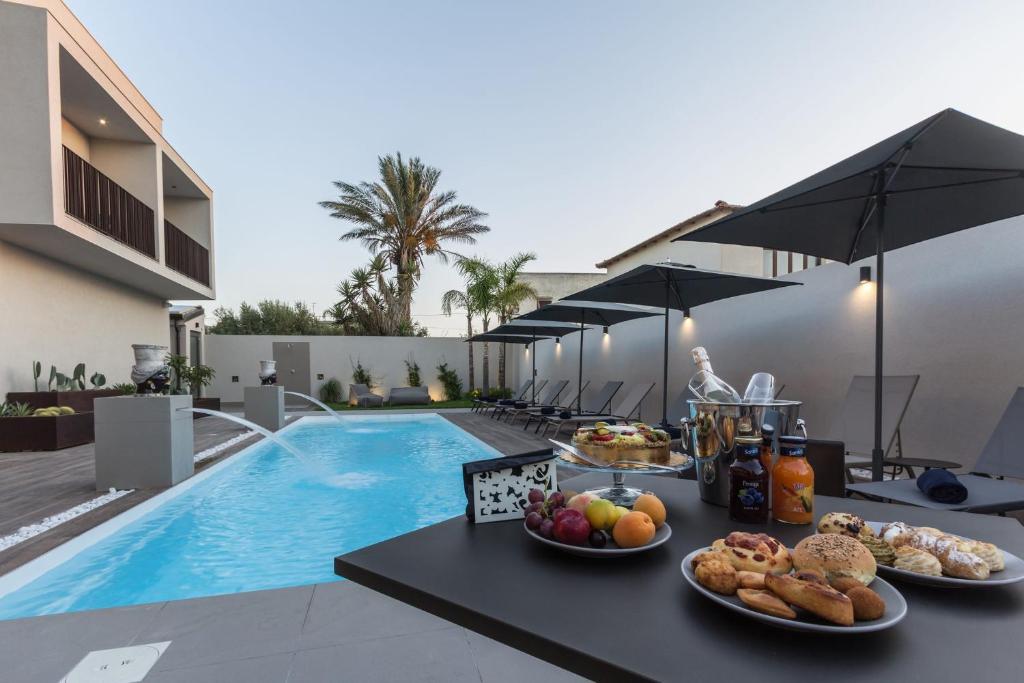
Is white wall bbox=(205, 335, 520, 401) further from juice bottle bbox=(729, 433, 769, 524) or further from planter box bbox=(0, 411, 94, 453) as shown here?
juice bottle bbox=(729, 433, 769, 524)

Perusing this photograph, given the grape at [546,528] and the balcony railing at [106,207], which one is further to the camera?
the balcony railing at [106,207]

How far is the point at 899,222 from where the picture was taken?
12.3 feet

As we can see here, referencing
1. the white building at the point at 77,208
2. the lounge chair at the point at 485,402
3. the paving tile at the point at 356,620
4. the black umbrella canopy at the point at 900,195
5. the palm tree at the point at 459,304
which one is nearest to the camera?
the paving tile at the point at 356,620

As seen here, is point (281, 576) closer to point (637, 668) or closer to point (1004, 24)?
point (637, 668)

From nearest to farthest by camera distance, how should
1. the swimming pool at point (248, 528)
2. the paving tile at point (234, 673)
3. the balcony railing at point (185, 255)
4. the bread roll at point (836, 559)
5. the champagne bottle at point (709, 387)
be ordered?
the bread roll at point (836, 559), the champagne bottle at point (709, 387), the paving tile at point (234, 673), the swimming pool at point (248, 528), the balcony railing at point (185, 255)

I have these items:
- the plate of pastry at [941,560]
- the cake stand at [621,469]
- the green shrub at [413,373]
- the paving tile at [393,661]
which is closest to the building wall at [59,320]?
the green shrub at [413,373]

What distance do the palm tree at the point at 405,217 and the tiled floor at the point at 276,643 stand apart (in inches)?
604

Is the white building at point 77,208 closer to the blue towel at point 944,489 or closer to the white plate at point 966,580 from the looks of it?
the white plate at point 966,580

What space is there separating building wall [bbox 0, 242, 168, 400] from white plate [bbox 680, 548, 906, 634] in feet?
31.7

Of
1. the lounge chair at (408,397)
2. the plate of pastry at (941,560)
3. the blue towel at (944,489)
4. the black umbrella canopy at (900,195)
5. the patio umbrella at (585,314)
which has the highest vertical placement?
the black umbrella canopy at (900,195)

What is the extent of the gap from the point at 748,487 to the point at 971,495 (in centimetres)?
232

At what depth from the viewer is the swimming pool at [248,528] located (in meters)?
2.97

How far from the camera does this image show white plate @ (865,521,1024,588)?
0.78 m

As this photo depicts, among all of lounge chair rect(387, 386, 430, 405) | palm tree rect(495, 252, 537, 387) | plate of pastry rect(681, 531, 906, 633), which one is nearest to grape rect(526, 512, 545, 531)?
plate of pastry rect(681, 531, 906, 633)
